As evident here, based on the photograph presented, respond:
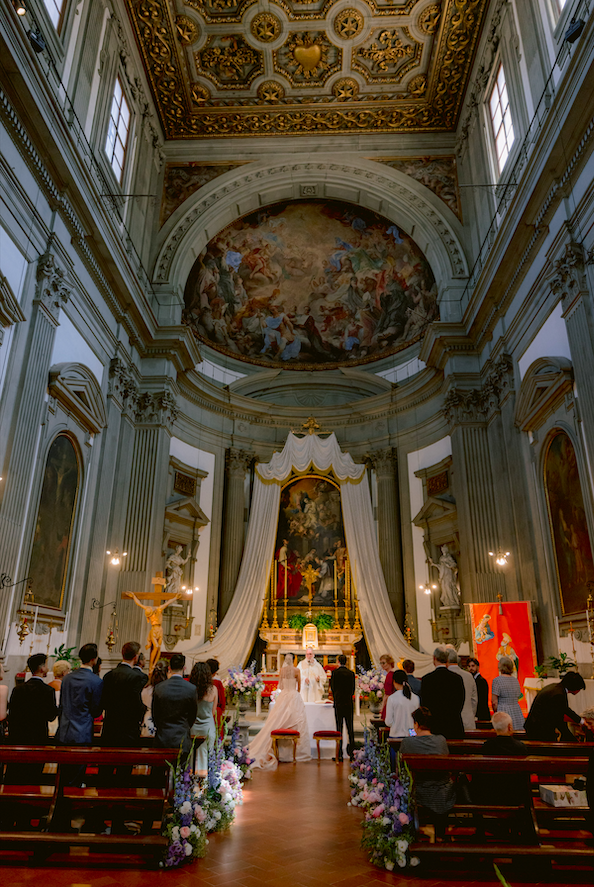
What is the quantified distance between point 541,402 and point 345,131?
1113 centimetres

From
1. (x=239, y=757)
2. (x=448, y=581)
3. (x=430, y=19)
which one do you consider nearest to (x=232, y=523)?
(x=448, y=581)

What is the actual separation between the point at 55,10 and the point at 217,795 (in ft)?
40.7

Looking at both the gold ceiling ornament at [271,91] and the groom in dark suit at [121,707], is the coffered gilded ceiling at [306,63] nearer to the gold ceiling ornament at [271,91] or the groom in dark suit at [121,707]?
the gold ceiling ornament at [271,91]

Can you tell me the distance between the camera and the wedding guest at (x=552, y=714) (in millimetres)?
5758

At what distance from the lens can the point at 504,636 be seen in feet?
36.2

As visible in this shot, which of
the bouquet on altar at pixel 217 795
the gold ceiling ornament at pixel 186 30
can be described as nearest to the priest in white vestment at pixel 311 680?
the bouquet on altar at pixel 217 795

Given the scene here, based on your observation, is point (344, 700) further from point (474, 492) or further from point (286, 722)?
point (474, 492)

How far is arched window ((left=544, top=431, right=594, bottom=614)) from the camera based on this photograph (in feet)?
30.9

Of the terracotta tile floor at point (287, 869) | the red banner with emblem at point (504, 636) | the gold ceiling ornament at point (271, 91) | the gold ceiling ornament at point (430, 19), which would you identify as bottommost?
the terracotta tile floor at point (287, 869)

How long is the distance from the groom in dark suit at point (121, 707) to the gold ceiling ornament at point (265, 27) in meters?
15.7

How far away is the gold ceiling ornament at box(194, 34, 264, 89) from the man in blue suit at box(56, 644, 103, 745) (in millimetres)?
15721

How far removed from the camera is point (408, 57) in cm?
1606

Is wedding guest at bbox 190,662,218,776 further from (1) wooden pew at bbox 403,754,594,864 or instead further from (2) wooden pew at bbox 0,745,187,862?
(1) wooden pew at bbox 403,754,594,864

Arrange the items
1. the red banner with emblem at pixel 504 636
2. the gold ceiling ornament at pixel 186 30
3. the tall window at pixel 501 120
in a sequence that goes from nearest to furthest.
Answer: the red banner with emblem at pixel 504 636 < the tall window at pixel 501 120 < the gold ceiling ornament at pixel 186 30
